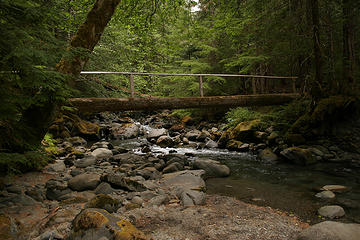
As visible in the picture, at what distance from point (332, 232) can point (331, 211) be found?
3.69ft

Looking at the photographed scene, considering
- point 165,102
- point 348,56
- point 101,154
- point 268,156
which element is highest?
point 348,56

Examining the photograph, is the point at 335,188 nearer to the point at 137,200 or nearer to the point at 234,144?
the point at 137,200

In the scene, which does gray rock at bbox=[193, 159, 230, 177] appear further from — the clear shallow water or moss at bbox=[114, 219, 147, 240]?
moss at bbox=[114, 219, 147, 240]

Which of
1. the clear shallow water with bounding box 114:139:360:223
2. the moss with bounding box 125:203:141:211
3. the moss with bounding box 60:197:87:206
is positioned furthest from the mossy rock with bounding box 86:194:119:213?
the clear shallow water with bounding box 114:139:360:223

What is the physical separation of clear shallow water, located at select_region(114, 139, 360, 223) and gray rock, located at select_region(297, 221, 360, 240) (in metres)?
0.75

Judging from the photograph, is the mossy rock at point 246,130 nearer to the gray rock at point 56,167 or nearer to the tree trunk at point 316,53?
the tree trunk at point 316,53

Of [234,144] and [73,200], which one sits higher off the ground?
[73,200]

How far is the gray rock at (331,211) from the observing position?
317cm

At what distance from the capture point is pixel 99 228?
2104mm

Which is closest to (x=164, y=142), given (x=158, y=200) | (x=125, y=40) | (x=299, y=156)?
(x=125, y=40)

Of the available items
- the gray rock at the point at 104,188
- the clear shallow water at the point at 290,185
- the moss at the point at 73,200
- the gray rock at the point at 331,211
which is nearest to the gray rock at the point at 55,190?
the moss at the point at 73,200

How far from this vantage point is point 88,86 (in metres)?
6.00

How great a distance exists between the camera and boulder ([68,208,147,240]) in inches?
81.2

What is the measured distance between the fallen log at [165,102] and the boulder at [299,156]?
2724 mm
